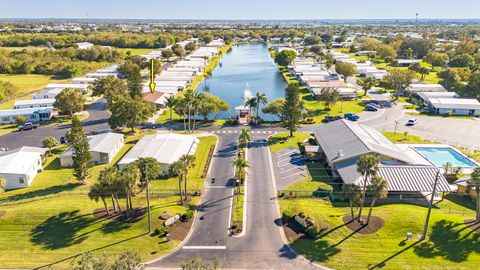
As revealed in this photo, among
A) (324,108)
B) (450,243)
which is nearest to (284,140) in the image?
(324,108)

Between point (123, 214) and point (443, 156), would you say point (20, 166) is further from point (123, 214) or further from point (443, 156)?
point (443, 156)

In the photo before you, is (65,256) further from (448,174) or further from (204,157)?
(448,174)

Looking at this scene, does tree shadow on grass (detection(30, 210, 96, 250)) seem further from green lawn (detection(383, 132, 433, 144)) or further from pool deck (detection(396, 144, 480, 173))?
green lawn (detection(383, 132, 433, 144))

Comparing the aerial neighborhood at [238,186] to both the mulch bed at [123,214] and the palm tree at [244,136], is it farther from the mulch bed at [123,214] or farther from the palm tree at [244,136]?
the palm tree at [244,136]

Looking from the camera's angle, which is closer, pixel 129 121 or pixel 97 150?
pixel 97 150

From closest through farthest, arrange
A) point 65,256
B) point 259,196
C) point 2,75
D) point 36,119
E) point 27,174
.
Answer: point 65,256, point 259,196, point 27,174, point 36,119, point 2,75

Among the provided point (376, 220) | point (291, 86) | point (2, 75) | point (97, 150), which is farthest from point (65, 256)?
point (2, 75)

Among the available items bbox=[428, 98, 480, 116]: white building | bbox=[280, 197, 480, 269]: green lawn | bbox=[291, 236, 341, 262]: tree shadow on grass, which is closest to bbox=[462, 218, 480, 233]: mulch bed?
bbox=[280, 197, 480, 269]: green lawn
